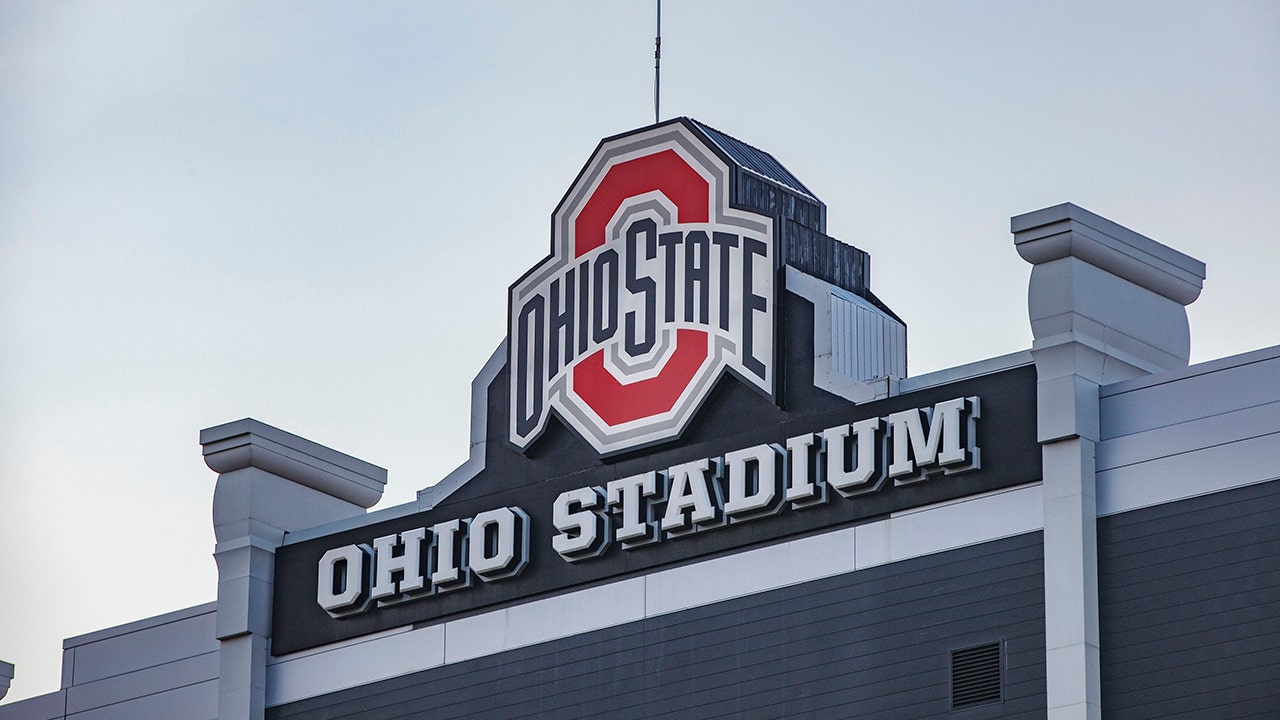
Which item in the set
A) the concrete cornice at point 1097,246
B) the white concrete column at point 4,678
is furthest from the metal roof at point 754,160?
the white concrete column at point 4,678

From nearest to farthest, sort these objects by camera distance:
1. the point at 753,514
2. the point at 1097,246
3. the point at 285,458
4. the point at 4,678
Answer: the point at 1097,246 → the point at 753,514 → the point at 285,458 → the point at 4,678

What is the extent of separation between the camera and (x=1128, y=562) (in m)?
27.8

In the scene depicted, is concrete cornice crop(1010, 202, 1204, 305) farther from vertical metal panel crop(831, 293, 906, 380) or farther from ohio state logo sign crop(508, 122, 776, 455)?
ohio state logo sign crop(508, 122, 776, 455)

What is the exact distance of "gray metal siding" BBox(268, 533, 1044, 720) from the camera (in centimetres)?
2861

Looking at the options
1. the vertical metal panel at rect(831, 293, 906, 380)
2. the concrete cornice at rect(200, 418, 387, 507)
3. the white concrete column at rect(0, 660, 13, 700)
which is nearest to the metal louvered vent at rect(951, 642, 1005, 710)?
the vertical metal panel at rect(831, 293, 906, 380)

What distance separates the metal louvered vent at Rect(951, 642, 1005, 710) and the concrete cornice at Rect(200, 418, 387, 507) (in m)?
11.1

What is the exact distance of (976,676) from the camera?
28.6 meters

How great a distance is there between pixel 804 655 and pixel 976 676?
232 cm

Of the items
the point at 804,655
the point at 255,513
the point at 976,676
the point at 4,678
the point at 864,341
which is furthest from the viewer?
the point at 4,678

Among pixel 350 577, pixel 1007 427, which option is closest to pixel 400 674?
pixel 350 577

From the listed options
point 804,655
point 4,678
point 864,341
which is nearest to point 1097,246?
point 864,341

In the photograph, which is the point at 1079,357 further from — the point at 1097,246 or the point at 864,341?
the point at 864,341

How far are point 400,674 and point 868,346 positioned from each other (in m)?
7.56

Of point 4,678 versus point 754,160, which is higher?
point 754,160
